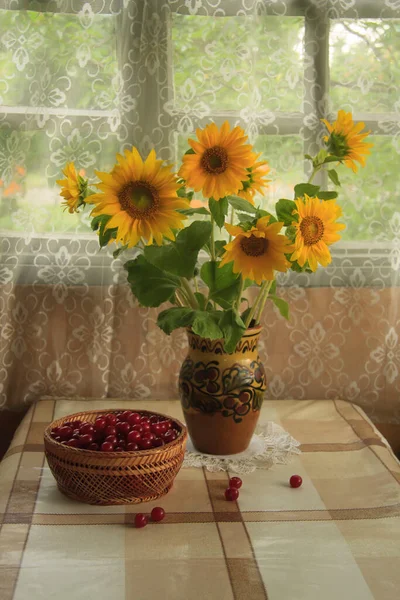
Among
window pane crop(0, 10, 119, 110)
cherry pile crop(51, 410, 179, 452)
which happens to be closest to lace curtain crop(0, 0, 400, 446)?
window pane crop(0, 10, 119, 110)

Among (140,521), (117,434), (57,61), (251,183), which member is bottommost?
(140,521)

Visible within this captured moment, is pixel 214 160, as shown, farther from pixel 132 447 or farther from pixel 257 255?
pixel 132 447

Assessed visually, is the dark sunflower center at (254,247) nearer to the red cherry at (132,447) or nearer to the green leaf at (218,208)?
the green leaf at (218,208)

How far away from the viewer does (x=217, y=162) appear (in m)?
1.29

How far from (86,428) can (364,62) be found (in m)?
1.31

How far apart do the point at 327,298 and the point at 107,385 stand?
2.17 feet

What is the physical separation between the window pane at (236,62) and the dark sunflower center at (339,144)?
2.11 ft

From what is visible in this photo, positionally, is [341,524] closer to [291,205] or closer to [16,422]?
[291,205]

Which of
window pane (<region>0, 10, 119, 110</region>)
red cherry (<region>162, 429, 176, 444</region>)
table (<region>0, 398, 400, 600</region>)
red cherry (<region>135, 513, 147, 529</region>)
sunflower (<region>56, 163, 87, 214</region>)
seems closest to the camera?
table (<region>0, 398, 400, 600</region>)

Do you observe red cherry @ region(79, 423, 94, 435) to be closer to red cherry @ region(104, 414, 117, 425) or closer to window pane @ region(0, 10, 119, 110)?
red cherry @ region(104, 414, 117, 425)

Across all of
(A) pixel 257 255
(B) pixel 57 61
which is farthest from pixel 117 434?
(B) pixel 57 61

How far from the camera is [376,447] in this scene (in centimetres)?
162

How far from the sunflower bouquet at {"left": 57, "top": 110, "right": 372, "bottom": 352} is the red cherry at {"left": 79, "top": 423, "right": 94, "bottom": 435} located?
0.72 ft

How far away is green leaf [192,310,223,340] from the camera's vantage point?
1326 mm
